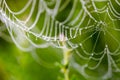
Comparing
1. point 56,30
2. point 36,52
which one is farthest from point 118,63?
point 36,52

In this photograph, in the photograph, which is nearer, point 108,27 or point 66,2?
point 108,27

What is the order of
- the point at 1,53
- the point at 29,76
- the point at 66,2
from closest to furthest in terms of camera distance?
1. the point at 29,76
2. the point at 1,53
3. the point at 66,2

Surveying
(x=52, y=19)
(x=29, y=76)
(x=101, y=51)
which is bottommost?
(x=29, y=76)

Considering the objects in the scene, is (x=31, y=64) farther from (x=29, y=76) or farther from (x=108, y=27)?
(x=108, y=27)

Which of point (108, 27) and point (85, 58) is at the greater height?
point (108, 27)

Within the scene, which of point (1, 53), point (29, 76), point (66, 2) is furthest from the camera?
point (66, 2)

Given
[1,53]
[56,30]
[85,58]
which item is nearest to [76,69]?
[85,58]
